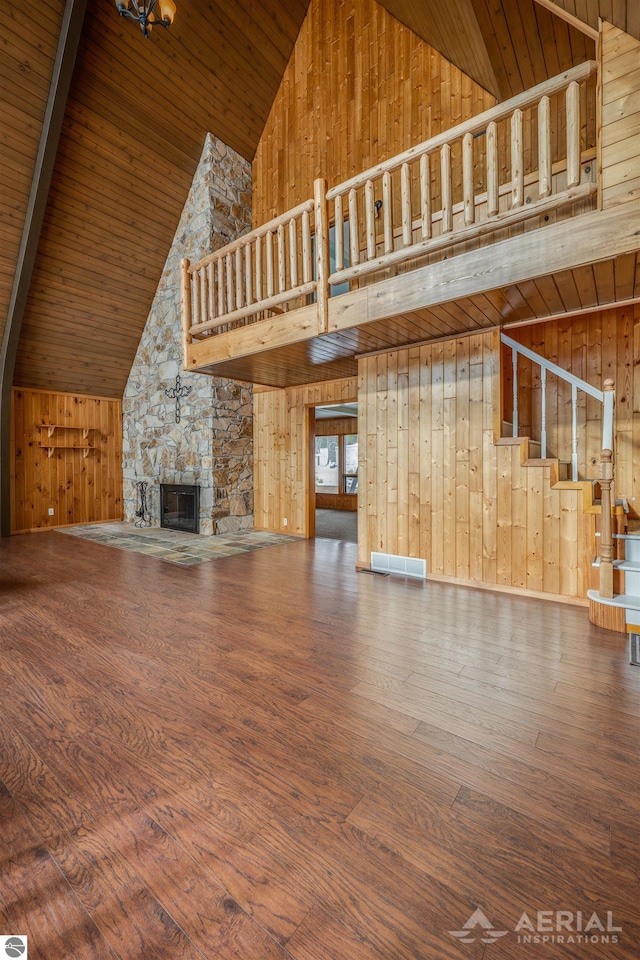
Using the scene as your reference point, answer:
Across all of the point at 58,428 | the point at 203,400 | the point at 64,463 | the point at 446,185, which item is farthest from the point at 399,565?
the point at 58,428

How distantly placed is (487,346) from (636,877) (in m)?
3.48

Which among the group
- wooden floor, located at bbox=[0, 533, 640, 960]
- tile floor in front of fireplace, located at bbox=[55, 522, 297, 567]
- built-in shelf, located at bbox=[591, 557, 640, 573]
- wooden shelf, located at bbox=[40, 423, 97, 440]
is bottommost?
wooden floor, located at bbox=[0, 533, 640, 960]

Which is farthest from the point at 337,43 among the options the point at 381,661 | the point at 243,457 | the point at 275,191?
the point at 381,661

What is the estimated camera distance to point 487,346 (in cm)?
378

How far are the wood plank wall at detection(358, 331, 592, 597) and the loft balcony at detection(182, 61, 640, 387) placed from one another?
12.4 inches

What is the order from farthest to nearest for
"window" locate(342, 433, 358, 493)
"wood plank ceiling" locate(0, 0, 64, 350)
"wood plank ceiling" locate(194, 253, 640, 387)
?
"window" locate(342, 433, 358, 493), "wood plank ceiling" locate(0, 0, 64, 350), "wood plank ceiling" locate(194, 253, 640, 387)

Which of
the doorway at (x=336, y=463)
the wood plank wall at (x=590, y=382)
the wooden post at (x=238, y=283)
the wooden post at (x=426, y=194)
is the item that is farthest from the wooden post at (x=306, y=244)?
the doorway at (x=336, y=463)

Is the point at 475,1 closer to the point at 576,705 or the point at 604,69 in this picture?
the point at 604,69

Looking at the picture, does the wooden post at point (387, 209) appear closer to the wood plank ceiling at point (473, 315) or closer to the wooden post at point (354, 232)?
the wooden post at point (354, 232)

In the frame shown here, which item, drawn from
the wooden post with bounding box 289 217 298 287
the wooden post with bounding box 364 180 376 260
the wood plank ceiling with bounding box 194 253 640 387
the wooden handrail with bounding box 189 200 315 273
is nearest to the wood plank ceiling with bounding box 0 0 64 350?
the wooden handrail with bounding box 189 200 315 273

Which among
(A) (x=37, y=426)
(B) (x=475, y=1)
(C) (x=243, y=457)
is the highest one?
(B) (x=475, y=1)

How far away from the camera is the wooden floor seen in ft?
3.56

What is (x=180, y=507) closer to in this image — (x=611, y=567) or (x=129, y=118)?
(x=129, y=118)

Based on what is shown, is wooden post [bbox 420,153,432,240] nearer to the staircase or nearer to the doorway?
the staircase
